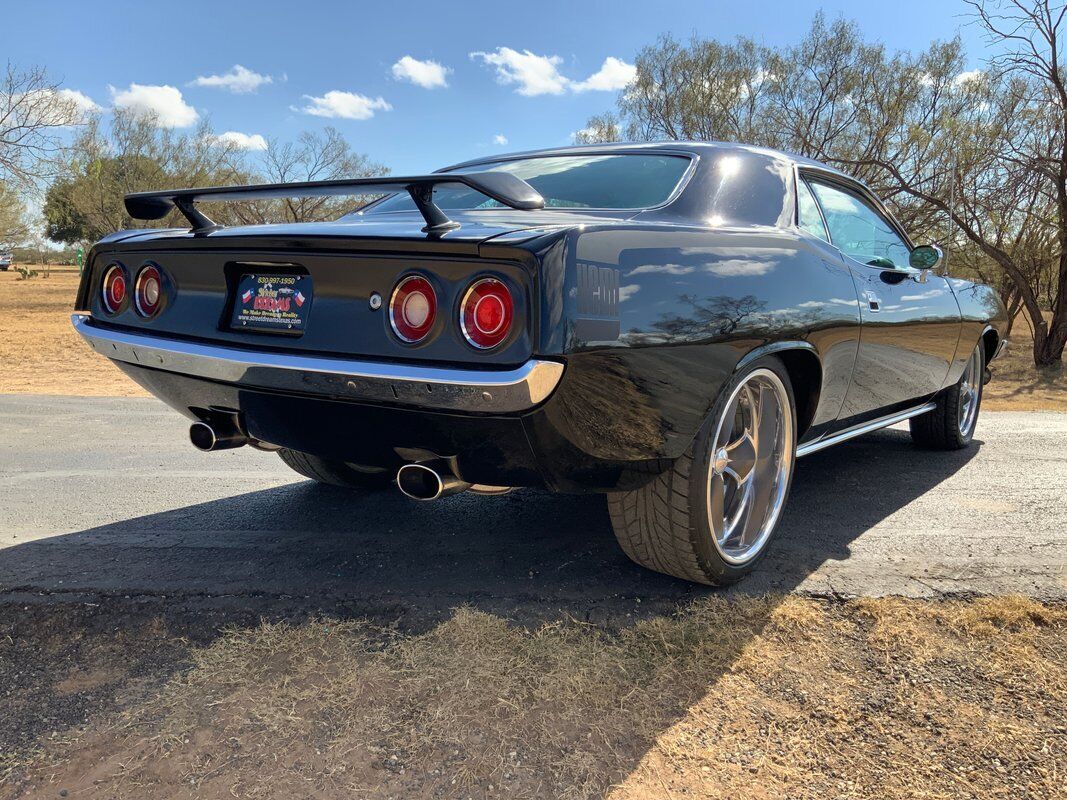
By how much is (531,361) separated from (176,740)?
Answer: 116 centimetres

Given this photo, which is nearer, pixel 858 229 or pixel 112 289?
pixel 112 289

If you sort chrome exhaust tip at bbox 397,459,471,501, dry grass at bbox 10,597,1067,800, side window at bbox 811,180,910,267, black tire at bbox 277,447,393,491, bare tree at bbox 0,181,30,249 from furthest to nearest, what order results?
1. bare tree at bbox 0,181,30,249
2. black tire at bbox 277,447,393,491
3. side window at bbox 811,180,910,267
4. chrome exhaust tip at bbox 397,459,471,501
5. dry grass at bbox 10,597,1067,800

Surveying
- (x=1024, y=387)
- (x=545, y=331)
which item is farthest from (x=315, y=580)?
(x=1024, y=387)

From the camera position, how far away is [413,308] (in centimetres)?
204

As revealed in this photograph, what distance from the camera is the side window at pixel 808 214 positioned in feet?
10.0

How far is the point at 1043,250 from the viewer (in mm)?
16969

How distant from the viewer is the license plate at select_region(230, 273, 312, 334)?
224 centimetres

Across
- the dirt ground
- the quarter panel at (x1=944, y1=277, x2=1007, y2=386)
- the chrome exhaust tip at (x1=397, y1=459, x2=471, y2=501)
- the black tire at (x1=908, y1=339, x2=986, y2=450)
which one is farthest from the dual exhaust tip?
the dirt ground

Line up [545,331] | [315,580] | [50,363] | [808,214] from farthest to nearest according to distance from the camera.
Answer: [50,363]
[808,214]
[315,580]
[545,331]

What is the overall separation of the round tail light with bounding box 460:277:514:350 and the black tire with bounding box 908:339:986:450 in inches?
142

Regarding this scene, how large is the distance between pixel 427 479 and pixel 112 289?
4.55 ft

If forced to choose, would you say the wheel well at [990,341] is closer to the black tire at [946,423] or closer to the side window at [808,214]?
the black tire at [946,423]

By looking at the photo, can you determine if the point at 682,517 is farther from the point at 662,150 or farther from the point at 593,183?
the point at 662,150

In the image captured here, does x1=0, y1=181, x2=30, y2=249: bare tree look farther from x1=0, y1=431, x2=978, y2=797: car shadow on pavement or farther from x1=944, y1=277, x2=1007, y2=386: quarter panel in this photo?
x1=944, y1=277, x2=1007, y2=386: quarter panel
